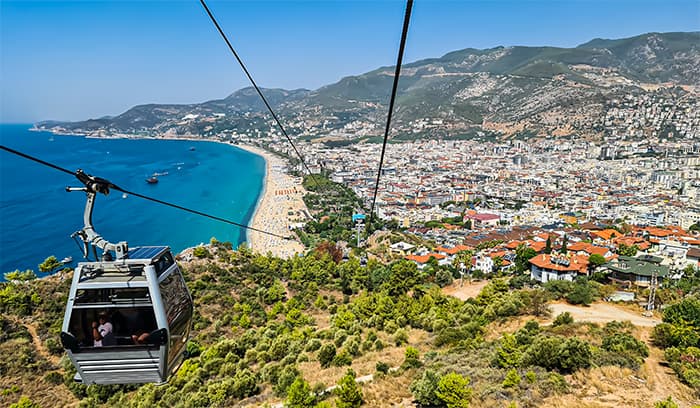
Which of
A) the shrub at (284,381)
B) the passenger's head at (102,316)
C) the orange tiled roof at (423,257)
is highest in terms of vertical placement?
the passenger's head at (102,316)

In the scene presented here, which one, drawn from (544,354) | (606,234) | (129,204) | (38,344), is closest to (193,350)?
(38,344)

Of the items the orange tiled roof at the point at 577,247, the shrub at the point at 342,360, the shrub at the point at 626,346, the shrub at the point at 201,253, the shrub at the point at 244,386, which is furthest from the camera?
the orange tiled roof at the point at 577,247

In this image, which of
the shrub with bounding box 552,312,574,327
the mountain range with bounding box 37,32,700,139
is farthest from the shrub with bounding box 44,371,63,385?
the mountain range with bounding box 37,32,700,139

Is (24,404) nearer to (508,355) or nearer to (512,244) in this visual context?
(508,355)

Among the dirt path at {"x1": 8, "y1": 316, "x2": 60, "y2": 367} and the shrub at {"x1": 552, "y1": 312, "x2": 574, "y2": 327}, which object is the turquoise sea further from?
the shrub at {"x1": 552, "y1": 312, "x2": 574, "y2": 327}

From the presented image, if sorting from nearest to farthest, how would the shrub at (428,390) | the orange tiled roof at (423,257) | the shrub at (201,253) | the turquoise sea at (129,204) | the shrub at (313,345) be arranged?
the shrub at (428,390) < the shrub at (313,345) < the shrub at (201,253) < the orange tiled roof at (423,257) < the turquoise sea at (129,204)

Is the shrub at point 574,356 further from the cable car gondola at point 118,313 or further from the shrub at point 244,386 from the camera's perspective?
the cable car gondola at point 118,313

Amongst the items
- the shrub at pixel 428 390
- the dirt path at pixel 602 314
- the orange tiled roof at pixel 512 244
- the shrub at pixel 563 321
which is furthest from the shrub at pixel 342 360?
the orange tiled roof at pixel 512 244
